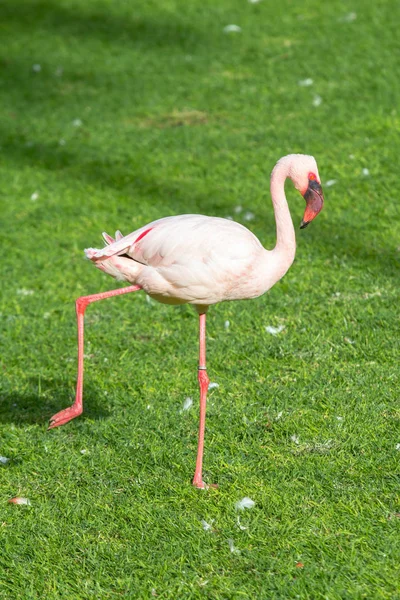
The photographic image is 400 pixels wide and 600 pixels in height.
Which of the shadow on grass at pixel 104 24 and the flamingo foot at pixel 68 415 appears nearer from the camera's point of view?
the flamingo foot at pixel 68 415

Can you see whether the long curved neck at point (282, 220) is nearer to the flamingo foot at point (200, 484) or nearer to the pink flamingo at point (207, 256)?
the pink flamingo at point (207, 256)

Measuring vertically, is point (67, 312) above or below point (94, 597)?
below

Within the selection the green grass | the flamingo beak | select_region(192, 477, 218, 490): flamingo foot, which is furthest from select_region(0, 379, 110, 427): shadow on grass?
the flamingo beak

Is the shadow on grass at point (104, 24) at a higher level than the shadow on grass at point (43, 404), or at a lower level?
lower

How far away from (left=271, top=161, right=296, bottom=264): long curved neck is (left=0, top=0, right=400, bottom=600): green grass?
3.48 feet

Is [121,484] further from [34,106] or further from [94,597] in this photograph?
[34,106]

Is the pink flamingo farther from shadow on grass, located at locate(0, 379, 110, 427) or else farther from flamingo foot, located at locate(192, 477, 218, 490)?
shadow on grass, located at locate(0, 379, 110, 427)

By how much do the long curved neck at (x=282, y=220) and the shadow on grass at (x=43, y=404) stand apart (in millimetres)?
1592

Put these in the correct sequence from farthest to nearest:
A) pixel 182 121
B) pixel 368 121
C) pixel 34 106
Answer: pixel 34 106
pixel 182 121
pixel 368 121

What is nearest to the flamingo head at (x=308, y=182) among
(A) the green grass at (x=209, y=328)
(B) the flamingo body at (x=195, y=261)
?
(B) the flamingo body at (x=195, y=261)

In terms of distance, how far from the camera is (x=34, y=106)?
10594 millimetres

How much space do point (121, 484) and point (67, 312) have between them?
231cm

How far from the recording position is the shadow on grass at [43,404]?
538cm

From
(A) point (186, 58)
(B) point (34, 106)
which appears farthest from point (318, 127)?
(B) point (34, 106)
